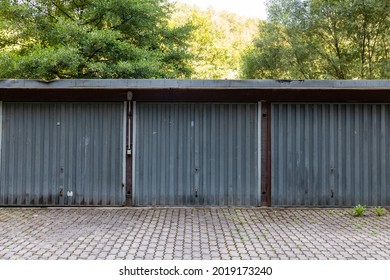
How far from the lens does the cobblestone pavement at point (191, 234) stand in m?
4.59

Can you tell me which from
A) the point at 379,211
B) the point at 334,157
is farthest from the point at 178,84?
the point at 379,211

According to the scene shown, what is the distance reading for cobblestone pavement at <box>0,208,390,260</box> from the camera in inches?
181

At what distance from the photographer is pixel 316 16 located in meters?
21.5

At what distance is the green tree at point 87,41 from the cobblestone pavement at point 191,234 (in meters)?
8.57

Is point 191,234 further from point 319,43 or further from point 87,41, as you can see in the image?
point 319,43

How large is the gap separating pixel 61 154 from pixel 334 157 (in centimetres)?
565

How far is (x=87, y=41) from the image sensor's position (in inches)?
586

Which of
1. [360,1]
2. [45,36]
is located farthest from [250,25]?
[45,36]

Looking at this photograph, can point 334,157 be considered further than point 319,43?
No

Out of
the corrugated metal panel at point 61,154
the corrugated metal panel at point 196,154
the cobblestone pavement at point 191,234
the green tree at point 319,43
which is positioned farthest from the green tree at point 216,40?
the cobblestone pavement at point 191,234

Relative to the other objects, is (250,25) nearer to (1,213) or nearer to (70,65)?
(70,65)

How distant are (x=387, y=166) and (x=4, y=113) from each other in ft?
26.2

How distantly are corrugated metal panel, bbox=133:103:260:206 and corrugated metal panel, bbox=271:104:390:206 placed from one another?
59 centimetres

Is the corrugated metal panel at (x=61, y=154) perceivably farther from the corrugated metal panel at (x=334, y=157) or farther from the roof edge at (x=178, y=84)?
the corrugated metal panel at (x=334, y=157)
